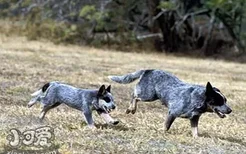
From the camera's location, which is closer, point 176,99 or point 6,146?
point 6,146

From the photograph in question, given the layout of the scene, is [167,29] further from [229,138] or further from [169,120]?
[169,120]

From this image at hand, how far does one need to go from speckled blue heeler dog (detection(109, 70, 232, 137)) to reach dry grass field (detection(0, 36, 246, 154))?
245 millimetres

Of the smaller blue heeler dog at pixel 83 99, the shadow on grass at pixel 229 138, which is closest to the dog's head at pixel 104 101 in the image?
the smaller blue heeler dog at pixel 83 99

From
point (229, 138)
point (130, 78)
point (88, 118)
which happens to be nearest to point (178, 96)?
point (229, 138)

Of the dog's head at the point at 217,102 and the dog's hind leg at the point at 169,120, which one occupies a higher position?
the dog's head at the point at 217,102

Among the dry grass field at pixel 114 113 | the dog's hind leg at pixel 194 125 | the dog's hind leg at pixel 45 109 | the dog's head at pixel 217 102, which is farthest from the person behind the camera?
the dog's hind leg at pixel 45 109

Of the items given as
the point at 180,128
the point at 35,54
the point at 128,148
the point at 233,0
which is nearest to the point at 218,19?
the point at 233,0

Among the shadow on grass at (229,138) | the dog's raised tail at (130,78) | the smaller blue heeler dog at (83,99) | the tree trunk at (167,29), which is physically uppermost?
the dog's raised tail at (130,78)

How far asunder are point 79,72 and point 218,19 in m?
10.5

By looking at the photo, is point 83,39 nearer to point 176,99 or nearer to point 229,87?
point 229,87

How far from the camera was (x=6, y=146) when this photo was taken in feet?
18.6

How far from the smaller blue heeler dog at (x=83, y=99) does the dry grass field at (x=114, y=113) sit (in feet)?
0.53

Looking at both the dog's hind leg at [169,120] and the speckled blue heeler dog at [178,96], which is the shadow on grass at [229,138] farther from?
the dog's hind leg at [169,120]

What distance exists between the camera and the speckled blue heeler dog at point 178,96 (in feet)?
22.0
